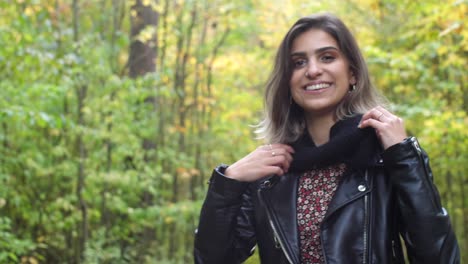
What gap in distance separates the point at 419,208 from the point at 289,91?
0.82 meters

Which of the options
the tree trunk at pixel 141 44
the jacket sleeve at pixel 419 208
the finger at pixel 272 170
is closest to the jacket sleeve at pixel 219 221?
the finger at pixel 272 170

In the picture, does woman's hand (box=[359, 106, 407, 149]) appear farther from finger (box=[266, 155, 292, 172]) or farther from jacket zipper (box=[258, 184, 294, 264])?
jacket zipper (box=[258, 184, 294, 264])

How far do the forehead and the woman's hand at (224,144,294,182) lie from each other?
0.41 m

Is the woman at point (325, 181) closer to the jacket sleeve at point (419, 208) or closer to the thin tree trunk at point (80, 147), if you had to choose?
the jacket sleeve at point (419, 208)

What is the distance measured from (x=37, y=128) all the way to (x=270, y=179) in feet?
19.6

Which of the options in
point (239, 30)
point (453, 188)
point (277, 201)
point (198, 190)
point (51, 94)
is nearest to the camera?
point (277, 201)

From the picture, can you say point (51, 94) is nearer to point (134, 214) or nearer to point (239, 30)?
point (134, 214)

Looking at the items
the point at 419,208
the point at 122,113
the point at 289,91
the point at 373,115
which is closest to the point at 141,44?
the point at 122,113

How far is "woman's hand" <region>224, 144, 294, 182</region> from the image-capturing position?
7.63ft

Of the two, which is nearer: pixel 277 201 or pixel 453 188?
pixel 277 201

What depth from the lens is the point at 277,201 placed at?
230 centimetres

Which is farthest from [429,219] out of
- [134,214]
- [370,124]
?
[134,214]

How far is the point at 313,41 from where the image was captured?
2375mm

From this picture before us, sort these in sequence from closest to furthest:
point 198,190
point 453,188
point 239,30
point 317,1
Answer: point 198,190 < point 317,1 < point 453,188 < point 239,30
